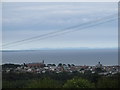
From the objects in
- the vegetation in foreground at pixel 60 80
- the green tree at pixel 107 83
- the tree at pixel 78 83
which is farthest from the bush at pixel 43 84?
the green tree at pixel 107 83

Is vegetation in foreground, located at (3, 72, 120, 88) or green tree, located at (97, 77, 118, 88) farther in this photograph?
vegetation in foreground, located at (3, 72, 120, 88)

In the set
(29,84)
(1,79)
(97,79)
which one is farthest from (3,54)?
(97,79)

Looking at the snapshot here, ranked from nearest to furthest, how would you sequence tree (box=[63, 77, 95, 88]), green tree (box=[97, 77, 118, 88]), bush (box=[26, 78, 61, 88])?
green tree (box=[97, 77, 118, 88])
bush (box=[26, 78, 61, 88])
tree (box=[63, 77, 95, 88])

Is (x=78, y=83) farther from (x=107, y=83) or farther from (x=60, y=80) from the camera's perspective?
(x=107, y=83)

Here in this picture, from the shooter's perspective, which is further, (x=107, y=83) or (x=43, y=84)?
(x=43, y=84)

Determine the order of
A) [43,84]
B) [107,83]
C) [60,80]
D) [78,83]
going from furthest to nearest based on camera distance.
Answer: [60,80]
[78,83]
[43,84]
[107,83]

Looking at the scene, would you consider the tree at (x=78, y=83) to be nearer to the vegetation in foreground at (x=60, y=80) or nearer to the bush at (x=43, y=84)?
the vegetation in foreground at (x=60, y=80)

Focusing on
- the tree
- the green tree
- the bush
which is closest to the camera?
the green tree

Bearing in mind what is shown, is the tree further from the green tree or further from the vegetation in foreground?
the green tree

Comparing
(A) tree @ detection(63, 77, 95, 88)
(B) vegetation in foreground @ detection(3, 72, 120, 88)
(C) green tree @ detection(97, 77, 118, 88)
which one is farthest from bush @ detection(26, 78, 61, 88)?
(C) green tree @ detection(97, 77, 118, 88)

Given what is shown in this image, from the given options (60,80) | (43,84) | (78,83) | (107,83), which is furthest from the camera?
(60,80)

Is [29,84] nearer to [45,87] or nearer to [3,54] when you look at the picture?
[45,87]

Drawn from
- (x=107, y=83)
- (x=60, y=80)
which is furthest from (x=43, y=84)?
(x=107, y=83)

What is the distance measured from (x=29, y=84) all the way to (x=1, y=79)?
942 millimetres
